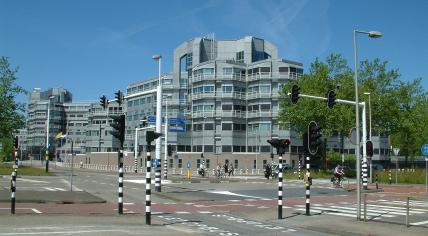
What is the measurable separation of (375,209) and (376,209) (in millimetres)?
47

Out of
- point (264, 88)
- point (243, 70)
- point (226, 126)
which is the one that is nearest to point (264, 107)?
point (264, 88)

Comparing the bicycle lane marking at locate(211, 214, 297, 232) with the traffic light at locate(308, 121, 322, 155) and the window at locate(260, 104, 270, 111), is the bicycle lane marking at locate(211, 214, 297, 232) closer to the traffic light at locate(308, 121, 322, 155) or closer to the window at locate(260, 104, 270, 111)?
the traffic light at locate(308, 121, 322, 155)

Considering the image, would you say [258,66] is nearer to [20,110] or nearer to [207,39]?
[207,39]

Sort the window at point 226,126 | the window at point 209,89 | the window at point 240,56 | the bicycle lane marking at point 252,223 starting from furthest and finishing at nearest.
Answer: the window at point 240,56
the window at point 209,89
the window at point 226,126
the bicycle lane marking at point 252,223

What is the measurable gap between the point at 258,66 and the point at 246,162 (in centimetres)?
1641

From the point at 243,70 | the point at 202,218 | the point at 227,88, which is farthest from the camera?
the point at 243,70

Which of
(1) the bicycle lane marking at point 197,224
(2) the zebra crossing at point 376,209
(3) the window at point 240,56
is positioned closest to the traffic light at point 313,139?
(2) the zebra crossing at point 376,209

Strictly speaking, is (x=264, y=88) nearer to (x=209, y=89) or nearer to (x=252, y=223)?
(x=209, y=89)

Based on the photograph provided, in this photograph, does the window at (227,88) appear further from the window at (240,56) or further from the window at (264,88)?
the window at (240,56)

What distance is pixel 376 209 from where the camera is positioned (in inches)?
788

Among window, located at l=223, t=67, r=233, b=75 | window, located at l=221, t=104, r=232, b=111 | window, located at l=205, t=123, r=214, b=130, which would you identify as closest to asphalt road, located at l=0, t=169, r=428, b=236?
window, located at l=221, t=104, r=232, b=111

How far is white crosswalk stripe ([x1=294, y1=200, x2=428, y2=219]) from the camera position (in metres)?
17.5

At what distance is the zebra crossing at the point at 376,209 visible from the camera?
17.4 m

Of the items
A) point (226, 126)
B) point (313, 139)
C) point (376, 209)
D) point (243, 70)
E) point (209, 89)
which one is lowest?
point (376, 209)
